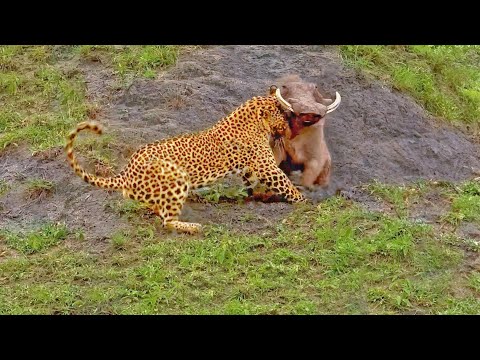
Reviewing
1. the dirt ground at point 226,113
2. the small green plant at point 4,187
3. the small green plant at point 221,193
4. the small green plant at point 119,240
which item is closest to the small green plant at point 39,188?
the dirt ground at point 226,113

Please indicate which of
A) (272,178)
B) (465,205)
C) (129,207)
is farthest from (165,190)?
(465,205)

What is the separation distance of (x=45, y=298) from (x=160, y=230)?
1264 millimetres

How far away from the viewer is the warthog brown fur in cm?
792

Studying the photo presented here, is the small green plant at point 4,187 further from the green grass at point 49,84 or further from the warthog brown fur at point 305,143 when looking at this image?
the warthog brown fur at point 305,143

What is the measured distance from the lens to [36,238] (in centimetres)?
715

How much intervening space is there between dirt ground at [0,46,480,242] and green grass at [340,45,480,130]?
0.24m

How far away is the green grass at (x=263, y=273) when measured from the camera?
20.2 feet

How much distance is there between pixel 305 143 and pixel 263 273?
1850 millimetres

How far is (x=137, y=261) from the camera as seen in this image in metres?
6.78

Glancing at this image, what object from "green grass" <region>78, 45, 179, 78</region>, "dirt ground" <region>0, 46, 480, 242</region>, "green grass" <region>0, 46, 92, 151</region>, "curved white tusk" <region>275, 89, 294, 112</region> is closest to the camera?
"dirt ground" <region>0, 46, 480, 242</region>

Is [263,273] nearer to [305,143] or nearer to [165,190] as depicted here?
[165,190]

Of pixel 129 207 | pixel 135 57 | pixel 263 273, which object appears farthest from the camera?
pixel 135 57

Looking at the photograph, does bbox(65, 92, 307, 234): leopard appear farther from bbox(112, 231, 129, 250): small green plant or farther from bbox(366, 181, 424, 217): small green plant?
bbox(366, 181, 424, 217): small green plant

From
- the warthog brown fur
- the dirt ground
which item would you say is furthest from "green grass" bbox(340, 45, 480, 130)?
the warthog brown fur
